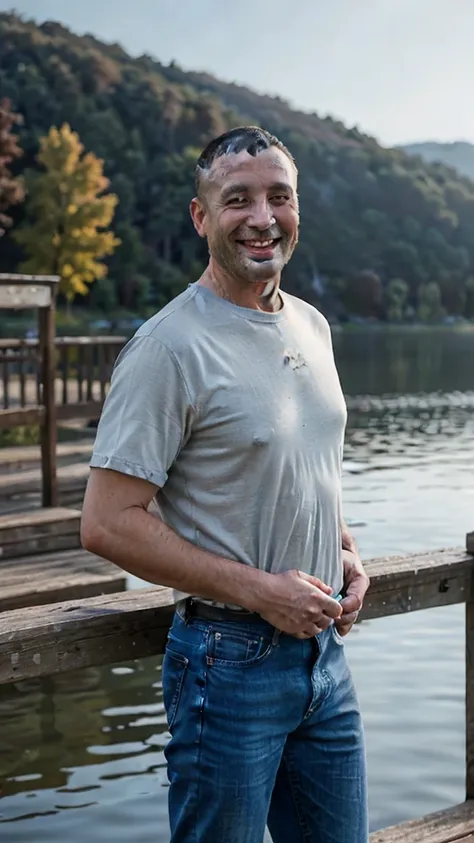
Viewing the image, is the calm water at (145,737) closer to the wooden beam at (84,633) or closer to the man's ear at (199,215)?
the wooden beam at (84,633)

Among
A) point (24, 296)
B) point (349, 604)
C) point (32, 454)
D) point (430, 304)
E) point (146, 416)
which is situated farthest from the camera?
point (430, 304)

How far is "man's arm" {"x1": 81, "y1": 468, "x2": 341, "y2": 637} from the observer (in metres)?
2.38

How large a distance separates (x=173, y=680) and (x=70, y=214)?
154 feet

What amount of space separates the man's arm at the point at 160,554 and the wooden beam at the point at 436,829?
4.02ft

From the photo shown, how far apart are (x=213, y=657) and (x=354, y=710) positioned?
407mm

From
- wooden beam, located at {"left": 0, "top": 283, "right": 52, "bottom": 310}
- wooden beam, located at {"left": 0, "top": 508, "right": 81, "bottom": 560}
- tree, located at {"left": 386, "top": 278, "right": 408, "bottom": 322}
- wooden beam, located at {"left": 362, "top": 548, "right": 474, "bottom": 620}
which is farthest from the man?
tree, located at {"left": 386, "top": 278, "right": 408, "bottom": 322}

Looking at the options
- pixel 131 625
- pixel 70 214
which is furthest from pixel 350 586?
pixel 70 214

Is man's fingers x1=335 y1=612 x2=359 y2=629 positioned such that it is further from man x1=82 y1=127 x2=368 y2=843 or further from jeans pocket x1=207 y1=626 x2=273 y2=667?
jeans pocket x1=207 y1=626 x2=273 y2=667

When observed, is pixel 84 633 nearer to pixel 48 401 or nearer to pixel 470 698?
pixel 470 698

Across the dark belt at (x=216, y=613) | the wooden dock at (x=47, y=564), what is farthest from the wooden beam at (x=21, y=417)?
the dark belt at (x=216, y=613)

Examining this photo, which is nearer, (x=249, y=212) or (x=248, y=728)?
(x=248, y=728)

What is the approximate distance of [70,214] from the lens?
158 ft

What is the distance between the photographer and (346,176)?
478ft

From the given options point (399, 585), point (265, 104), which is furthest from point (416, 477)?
point (265, 104)
